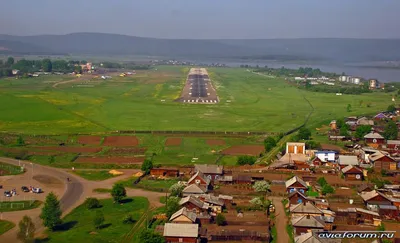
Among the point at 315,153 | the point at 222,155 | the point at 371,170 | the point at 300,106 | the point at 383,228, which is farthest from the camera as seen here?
the point at 300,106

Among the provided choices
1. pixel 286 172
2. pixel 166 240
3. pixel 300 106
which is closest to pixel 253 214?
pixel 166 240

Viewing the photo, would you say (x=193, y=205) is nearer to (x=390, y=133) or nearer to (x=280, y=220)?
(x=280, y=220)

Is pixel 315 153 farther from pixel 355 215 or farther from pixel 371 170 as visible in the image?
pixel 355 215

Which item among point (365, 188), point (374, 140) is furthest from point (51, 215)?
point (374, 140)

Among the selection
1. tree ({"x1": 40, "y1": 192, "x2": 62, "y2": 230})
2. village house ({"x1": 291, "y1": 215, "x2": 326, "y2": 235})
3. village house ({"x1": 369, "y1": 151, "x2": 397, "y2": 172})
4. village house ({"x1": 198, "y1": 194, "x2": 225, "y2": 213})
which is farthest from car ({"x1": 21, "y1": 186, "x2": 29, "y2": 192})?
village house ({"x1": 369, "y1": 151, "x2": 397, "y2": 172})

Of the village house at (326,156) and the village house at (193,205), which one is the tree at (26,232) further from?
the village house at (326,156)

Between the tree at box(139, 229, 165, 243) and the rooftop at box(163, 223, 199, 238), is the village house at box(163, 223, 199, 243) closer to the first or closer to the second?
the rooftop at box(163, 223, 199, 238)

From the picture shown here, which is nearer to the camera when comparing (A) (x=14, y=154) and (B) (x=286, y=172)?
(B) (x=286, y=172)
